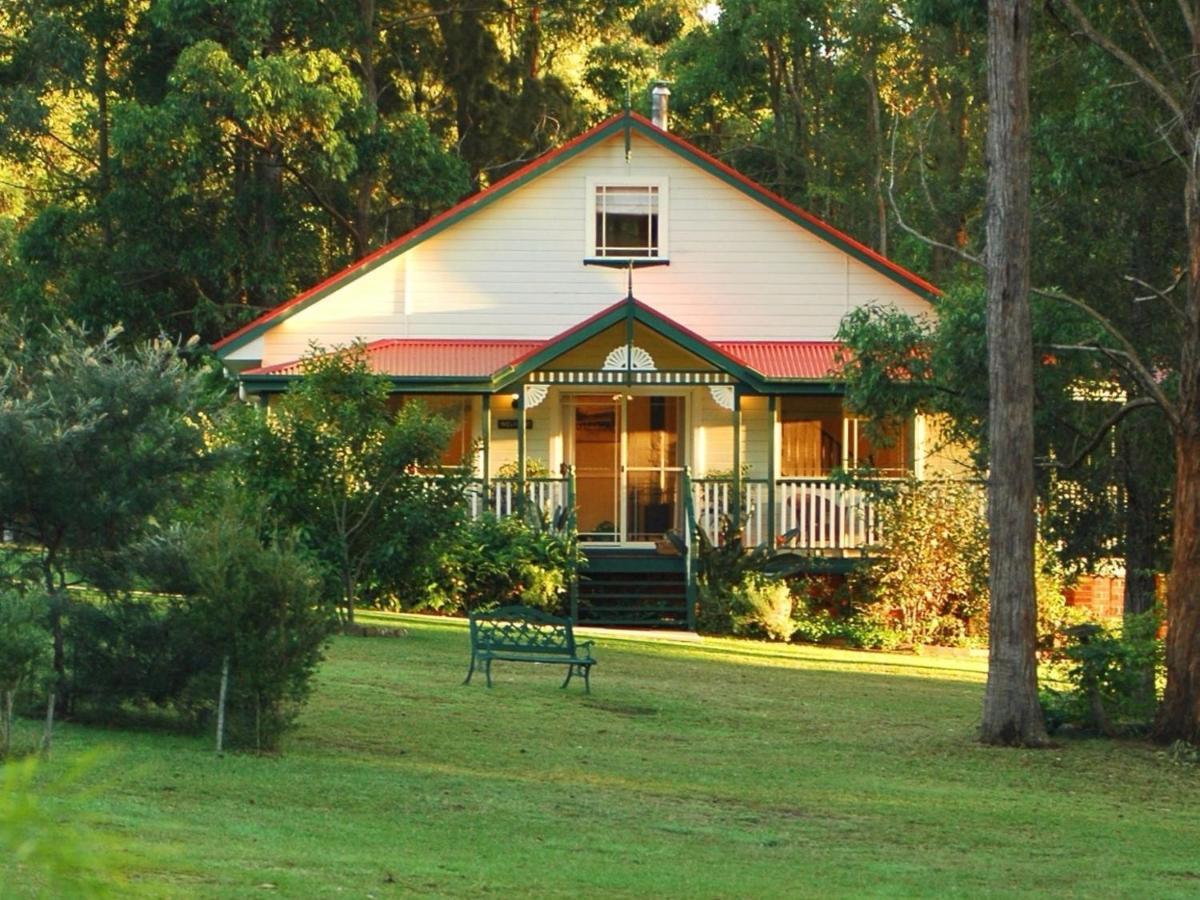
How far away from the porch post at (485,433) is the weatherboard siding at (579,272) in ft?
5.45

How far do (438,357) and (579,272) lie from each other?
2674 mm

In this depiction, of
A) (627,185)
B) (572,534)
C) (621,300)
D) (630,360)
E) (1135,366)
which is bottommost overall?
(572,534)

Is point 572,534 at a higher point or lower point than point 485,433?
lower

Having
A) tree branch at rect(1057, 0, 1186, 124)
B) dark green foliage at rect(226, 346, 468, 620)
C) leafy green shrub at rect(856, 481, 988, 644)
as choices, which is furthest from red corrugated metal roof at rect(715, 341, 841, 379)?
tree branch at rect(1057, 0, 1186, 124)

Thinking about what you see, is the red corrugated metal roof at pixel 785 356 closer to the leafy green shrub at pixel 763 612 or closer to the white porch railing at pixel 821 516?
the white porch railing at pixel 821 516

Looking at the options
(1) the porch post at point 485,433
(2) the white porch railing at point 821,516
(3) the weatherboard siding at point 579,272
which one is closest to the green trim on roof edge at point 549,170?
(3) the weatherboard siding at point 579,272

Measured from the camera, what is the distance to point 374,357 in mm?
26078

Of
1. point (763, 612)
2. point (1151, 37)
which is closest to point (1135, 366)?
point (1151, 37)

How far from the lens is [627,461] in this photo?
27.5 metres

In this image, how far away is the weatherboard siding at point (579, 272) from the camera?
2727 cm

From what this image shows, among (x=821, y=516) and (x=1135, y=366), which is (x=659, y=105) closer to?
(x=821, y=516)

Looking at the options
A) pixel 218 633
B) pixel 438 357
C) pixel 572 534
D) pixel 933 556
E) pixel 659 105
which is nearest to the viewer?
pixel 218 633

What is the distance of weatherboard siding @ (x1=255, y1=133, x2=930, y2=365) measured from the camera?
89.5 ft

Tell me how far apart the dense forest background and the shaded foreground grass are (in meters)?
5.64
